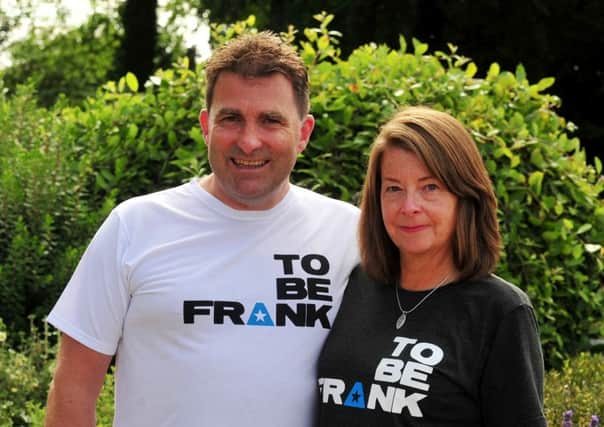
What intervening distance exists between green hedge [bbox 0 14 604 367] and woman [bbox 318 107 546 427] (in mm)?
2001

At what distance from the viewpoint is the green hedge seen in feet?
16.8

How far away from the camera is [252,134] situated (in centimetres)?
282

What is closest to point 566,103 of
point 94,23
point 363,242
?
point 363,242

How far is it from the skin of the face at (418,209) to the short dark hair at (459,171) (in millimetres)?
23

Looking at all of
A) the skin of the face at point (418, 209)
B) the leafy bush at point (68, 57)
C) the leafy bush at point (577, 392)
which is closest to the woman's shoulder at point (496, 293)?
the skin of the face at point (418, 209)

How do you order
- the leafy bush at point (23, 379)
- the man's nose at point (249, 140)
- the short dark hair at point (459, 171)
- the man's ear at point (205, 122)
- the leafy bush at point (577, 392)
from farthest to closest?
the leafy bush at point (23, 379)
the leafy bush at point (577, 392)
the man's ear at point (205, 122)
the man's nose at point (249, 140)
the short dark hair at point (459, 171)

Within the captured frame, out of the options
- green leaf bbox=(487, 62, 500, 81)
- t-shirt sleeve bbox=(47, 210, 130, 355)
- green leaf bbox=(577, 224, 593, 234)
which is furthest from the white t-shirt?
green leaf bbox=(487, 62, 500, 81)

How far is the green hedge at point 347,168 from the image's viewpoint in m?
5.13

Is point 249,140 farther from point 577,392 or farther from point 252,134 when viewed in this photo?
point 577,392

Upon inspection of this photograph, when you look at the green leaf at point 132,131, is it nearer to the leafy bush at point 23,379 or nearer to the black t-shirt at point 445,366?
the leafy bush at point 23,379

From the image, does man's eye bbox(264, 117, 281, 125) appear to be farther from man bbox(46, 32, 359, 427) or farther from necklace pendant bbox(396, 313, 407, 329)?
necklace pendant bbox(396, 313, 407, 329)

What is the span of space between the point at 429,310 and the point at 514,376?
1.08ft

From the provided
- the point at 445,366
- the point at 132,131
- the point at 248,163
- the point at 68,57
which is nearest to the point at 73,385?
the point at 248,163

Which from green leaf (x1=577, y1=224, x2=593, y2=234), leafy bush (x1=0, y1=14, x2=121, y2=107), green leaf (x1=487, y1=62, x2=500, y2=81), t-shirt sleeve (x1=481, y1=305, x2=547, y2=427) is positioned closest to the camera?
t-shirt sleeve (x1=481, y1=305, x2=547, y2=427)
